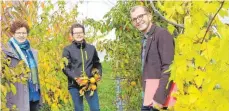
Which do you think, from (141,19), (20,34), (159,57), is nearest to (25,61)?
(20,34)

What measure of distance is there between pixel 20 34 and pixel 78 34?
2.85 ft

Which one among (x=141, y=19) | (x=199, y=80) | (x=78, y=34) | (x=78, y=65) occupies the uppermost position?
(x=141, y=19)

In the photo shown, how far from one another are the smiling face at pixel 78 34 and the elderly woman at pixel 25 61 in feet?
1.89

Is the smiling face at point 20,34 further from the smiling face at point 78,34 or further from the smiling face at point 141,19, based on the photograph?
the smiling face at point 141,19

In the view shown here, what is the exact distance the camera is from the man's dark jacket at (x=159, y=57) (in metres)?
4.05

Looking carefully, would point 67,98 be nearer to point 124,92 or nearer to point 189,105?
point 124,92

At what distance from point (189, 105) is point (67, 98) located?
15.8 ft

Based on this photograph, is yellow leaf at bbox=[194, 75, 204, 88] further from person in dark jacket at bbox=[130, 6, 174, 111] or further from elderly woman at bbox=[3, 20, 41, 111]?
elderly woman at bbox=[3, 20, 41, 111]

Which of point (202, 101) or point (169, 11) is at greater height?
point (169, 11)

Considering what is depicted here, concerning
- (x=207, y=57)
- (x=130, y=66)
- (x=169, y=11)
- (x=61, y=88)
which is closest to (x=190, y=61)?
(x=207, y=57)

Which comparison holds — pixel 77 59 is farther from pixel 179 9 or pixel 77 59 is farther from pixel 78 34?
pixel 179 9

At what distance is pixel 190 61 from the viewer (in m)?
2.59

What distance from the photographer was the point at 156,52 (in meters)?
4.16

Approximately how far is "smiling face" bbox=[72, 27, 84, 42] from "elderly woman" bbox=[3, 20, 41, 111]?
0.57 m
